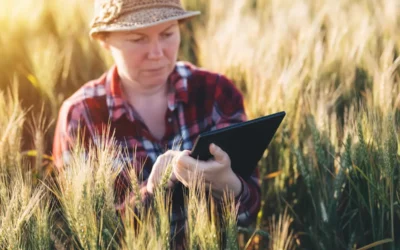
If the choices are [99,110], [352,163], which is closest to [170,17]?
[99,110]

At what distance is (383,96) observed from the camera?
5.73 feet

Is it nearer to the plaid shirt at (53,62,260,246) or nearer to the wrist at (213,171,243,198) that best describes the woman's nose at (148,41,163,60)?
the plaid shirt at (53,62,260,246)

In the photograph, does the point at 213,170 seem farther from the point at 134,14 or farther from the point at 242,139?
the point at 134,14

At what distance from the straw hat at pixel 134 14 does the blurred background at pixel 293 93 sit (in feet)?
1.05

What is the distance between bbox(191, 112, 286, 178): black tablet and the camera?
4.76 feet

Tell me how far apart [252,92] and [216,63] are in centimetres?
30

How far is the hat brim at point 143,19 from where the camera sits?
5.53 ft

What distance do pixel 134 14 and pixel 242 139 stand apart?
478 millimetres

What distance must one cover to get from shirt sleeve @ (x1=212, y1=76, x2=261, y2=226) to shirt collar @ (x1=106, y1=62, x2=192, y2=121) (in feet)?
0.35

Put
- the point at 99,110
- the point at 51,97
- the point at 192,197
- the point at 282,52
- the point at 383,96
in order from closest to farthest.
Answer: the point at 192,197, the point at 383,96, the point at 99,110, the point at 51,97, the point at 282,52

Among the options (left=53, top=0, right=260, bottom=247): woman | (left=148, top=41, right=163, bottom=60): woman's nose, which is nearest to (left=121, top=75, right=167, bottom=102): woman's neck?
(left=53, top=0, right=260, bottom=247): woman

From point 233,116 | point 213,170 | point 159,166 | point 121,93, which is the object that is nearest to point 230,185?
point 213,170

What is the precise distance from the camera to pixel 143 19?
170cm

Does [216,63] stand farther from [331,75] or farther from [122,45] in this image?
[122,45]
